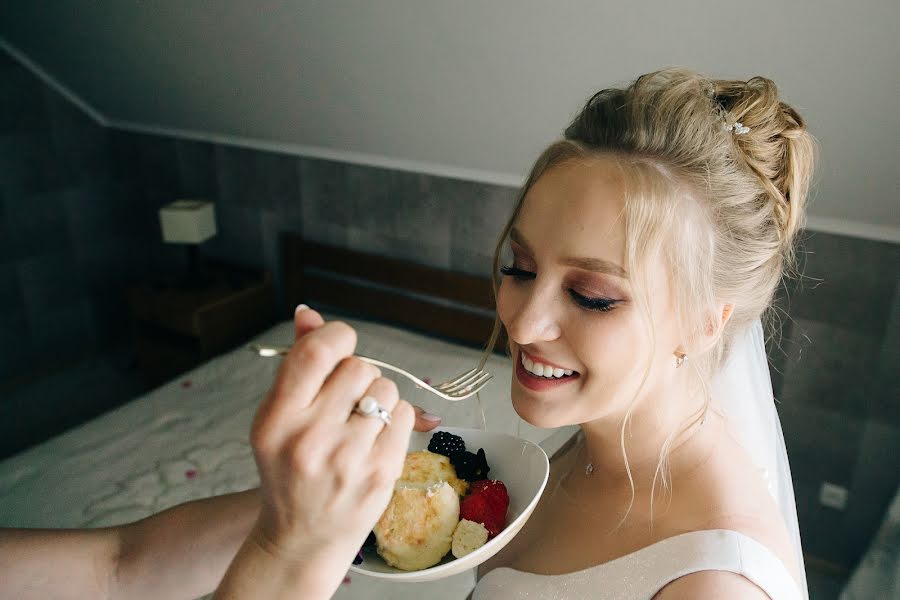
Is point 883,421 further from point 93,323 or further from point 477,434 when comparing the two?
point 93,323

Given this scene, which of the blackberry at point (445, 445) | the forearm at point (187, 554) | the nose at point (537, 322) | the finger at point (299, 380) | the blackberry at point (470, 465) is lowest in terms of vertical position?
the forearm at point (187, 554)

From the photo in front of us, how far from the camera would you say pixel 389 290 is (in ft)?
11.1

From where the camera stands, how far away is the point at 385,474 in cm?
58

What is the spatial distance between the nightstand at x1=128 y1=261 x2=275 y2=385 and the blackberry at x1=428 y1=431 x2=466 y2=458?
8.12 ft

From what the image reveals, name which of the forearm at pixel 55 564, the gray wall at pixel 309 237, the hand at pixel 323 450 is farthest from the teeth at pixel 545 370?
the gray wall at pixel 309 237

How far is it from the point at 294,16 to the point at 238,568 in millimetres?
2084

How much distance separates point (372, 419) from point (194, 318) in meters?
2.88

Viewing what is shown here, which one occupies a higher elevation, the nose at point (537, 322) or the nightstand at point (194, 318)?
the nose at point (537, 322)

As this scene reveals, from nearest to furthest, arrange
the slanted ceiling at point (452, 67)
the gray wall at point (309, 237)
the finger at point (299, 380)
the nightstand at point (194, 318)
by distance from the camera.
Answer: the finger at point (299, 380) → the slanted ceiling at point (452, 67) → the gray wall at point (309, 237) → the nightstand at point (194, 318)

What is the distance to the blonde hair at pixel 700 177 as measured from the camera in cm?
96

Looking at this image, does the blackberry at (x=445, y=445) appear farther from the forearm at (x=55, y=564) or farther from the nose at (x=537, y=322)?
the forearm at (x=55, y=564)

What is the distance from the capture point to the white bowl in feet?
2.71

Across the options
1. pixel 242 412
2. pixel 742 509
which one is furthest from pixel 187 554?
pixel 242 412

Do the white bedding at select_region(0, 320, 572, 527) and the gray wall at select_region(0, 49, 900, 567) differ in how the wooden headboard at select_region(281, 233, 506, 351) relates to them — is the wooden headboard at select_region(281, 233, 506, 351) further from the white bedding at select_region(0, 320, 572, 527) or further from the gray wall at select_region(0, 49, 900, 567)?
the white bedding at select_region(0, 320, 572, 527)
